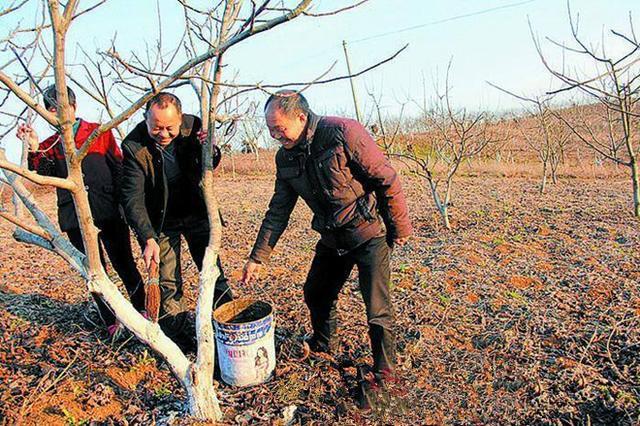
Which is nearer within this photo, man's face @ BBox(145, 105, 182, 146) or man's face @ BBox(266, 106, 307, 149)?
man's face @ BBox(266, 106, 307, 149)

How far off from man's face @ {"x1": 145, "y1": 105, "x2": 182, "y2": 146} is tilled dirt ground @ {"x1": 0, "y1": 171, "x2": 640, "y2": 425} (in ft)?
4.00

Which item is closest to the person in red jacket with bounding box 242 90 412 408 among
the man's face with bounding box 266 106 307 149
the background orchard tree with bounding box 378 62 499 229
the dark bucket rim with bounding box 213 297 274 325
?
the man's face with bounding box 266 106 307 149

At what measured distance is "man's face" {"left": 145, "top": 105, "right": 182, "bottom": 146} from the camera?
8.86ft

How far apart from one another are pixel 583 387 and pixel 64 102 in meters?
3.22

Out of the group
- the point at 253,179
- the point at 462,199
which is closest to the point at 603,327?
the point at 462,199

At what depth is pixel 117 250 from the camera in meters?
3.43

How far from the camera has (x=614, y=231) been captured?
6.46m

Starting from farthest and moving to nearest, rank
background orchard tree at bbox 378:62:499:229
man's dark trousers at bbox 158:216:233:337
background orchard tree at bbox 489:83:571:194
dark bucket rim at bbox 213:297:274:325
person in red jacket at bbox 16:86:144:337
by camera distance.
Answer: background orchard tree at bbox 489:83:571:194
background orchard tree at bbox 378:62:499:229
man's dark trousers at bbox 158:216:233:337
person in red jacket at bbox 16:86:144:337
dark bucket rim at bbox 213:297:274:325

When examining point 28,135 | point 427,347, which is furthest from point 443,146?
point 28,135

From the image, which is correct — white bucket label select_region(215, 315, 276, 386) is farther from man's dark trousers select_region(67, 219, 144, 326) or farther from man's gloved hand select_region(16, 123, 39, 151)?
man's gloved hand select_region(16, 123, 39, 151)

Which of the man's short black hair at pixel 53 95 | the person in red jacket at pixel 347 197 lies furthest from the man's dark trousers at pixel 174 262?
the man's short black hair at pixel 53 95

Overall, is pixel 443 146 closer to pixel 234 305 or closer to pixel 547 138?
pixel 547 138

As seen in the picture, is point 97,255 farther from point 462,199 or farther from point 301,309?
point 462,199

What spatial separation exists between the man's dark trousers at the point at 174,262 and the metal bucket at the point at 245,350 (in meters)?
0.47
